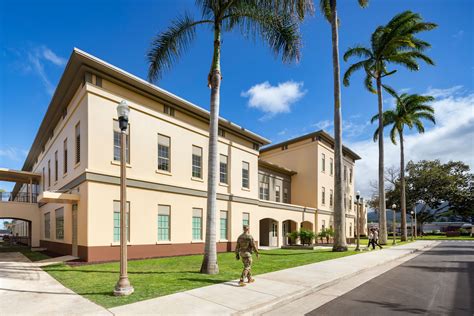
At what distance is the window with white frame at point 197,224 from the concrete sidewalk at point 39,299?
9.67 metres

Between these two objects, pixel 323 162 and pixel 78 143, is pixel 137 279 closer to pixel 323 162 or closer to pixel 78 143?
pixel 78 143

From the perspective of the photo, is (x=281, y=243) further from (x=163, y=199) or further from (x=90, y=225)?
(x=90, y=225)

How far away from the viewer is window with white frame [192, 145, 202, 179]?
799 inches

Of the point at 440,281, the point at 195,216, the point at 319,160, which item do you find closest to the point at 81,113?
the point at 195,216

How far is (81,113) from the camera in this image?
51.0 feet

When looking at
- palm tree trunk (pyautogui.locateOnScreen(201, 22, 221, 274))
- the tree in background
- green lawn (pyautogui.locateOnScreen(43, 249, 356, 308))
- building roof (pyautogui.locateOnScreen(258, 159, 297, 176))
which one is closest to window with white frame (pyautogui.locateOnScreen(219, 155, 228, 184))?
building roof (pyautogui.locateOnScreen(258, 159, 297, 176))

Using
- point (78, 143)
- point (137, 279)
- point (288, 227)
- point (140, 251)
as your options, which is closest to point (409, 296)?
point (137, 279)

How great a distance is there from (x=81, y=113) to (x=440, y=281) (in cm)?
1643

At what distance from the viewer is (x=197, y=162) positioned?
20.5 meters

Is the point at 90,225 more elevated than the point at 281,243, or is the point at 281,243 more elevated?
the point at 90,225

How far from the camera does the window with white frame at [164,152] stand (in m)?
18.0

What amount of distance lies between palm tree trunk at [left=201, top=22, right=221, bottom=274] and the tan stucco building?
19.1 feet

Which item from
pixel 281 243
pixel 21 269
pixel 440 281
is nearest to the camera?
pixel 440 281

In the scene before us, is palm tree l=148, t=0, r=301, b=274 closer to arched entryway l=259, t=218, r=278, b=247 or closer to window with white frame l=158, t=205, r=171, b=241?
Answer: window with white frame l=158, t=205, r=171, b=241
